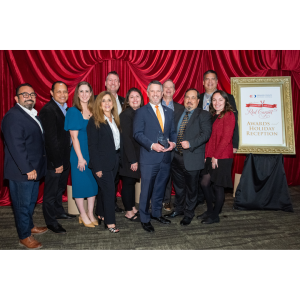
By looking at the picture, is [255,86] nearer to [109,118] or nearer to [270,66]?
[270,66]

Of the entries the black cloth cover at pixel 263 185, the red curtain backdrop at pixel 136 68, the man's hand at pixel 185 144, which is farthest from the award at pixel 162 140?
the red curtain backdrop at pixel 136 68

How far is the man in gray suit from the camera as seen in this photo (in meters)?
3.05

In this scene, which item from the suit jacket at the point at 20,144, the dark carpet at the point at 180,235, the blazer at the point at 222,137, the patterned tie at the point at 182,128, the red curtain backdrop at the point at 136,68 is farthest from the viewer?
the red curtain backdrop at the point at 136,68

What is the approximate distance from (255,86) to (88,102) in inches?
93.7

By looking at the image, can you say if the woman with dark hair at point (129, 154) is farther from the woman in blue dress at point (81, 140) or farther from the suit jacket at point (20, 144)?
the suit jacket at point (20, 144)

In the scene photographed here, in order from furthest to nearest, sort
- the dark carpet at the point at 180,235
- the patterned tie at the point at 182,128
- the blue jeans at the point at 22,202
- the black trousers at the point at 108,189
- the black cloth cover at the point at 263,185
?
the black cloth cover at the point at 263,185
the patterned tie at the point at 182,128
the black trousers at the point at 108,189
the dark carpet at the point at 180,235
the blue jeans at the point at 22,202

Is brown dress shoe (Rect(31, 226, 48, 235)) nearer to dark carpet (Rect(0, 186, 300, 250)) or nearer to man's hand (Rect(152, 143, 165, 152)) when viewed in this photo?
dark carpet (Rect(0, 186, 300, 250))

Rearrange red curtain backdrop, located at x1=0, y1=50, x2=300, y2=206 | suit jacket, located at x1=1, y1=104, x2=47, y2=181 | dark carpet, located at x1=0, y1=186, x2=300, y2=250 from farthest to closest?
1. red curtain backdrop, located at x1=0, y1=50, x2=300, y2=206
2. dark carpet, located at x1=0, y1=186, x2=300, y2=250
3. suit jacket, located at x1=1, y1=104, x2=47, y2=181

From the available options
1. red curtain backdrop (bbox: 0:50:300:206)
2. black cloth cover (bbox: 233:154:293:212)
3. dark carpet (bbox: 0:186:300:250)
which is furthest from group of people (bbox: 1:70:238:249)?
red curtain backdrop (bbox: 0:50:300:206)

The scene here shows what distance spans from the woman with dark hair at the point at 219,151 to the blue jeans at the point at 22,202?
1990 millimetres

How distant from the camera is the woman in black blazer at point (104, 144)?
2732 mm

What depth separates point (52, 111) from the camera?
301cm

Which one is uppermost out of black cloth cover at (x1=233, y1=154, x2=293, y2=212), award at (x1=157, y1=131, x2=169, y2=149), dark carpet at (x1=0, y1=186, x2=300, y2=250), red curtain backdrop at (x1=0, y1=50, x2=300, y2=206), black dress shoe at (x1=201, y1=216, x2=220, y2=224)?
red curtain backdrop at (x1=0, y1=50, x2=300, y2=206)

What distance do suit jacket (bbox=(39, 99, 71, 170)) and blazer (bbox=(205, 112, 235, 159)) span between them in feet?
5.85
